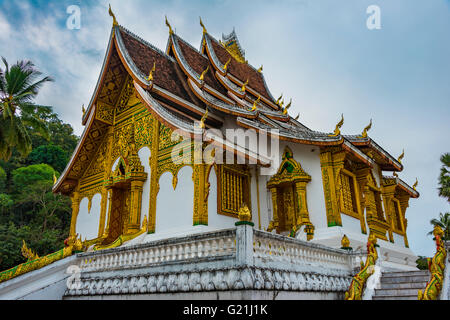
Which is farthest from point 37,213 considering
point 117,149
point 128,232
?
point 128,232

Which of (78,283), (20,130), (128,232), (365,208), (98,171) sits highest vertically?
(20,130)

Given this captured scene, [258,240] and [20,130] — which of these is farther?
[20,130]

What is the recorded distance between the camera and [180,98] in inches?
394

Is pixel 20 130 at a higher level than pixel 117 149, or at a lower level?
higher

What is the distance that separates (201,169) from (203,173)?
10cm

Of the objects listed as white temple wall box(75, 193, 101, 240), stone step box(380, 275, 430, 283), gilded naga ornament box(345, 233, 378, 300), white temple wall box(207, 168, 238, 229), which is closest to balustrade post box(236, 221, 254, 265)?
gilded naga ornament box(345, 233, 378, 300)

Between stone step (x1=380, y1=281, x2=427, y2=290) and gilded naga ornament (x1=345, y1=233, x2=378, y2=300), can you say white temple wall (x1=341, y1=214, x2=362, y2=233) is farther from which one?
stone step (x1=380, y1=281, x2=427, y2=290)

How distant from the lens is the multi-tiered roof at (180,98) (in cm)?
884

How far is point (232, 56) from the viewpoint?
14.8 m

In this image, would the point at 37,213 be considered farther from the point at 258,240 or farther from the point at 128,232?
the point at 258,240

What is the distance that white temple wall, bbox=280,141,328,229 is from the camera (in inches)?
335

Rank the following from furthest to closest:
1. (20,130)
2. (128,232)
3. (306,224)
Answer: (20,130)
(128,232)
(306,224)

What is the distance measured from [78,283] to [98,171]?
17.5 ft

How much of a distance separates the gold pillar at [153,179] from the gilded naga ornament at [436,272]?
224 inches
